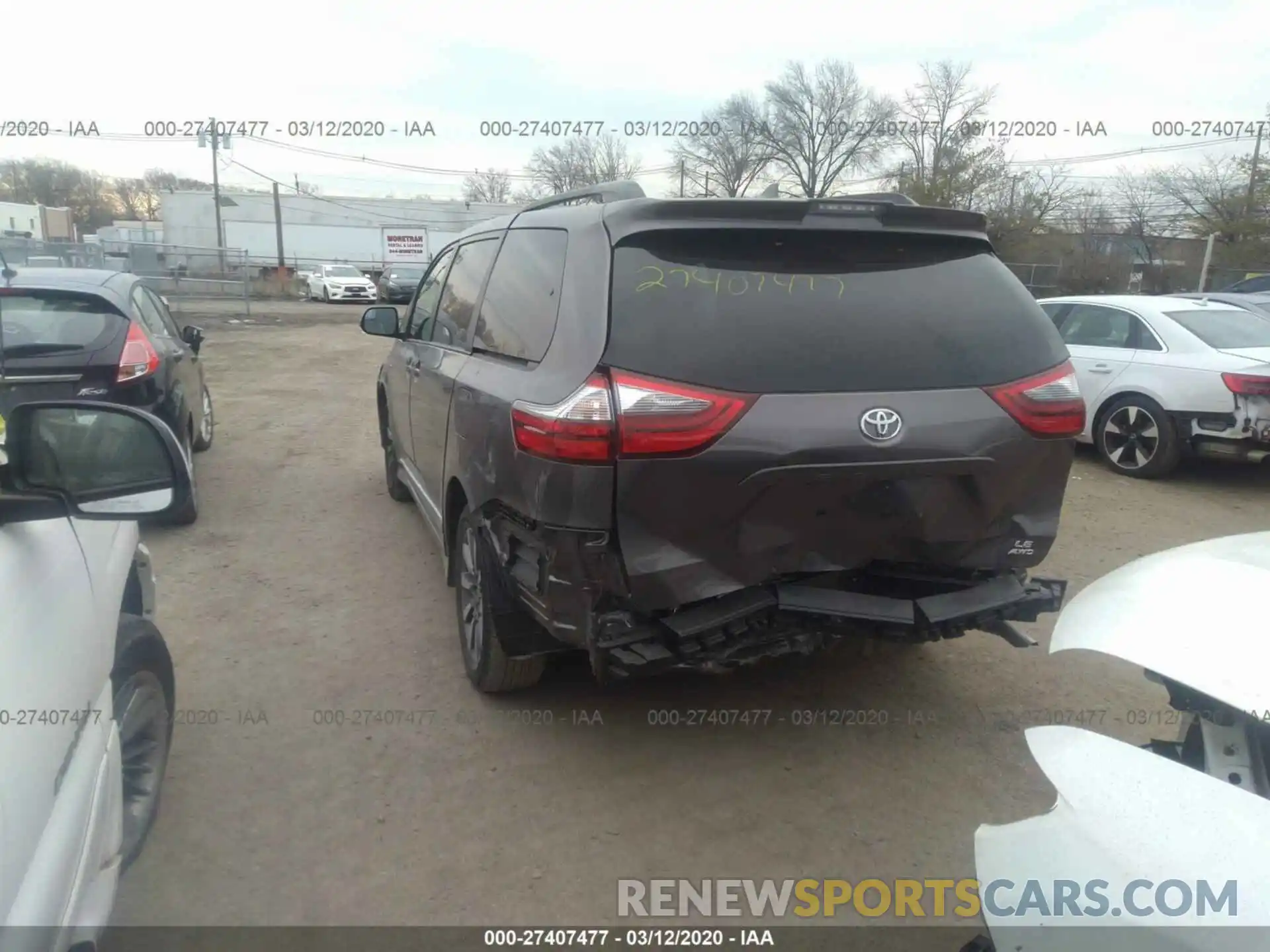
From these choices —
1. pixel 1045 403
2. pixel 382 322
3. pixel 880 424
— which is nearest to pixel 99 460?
pixel 880 424

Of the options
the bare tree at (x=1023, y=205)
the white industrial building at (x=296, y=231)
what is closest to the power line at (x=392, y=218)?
the white industrial building at (x=296, y=231)

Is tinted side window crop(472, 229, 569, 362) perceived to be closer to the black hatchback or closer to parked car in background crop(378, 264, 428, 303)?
the black hatchback

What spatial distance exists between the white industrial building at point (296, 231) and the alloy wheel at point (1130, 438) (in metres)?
36.1

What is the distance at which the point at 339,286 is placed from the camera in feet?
101

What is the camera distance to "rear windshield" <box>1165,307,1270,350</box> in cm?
733

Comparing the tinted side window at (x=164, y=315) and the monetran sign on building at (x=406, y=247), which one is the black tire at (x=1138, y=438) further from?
the monetran sign on building at (x=406, y=247)

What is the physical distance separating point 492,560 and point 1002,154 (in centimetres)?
3172

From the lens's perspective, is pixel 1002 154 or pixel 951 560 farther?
pixel 1002 154

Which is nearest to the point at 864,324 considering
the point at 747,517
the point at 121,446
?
the point at 747,517

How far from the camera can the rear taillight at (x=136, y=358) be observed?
569cm

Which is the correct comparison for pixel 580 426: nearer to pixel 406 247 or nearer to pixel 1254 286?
pixel 1254 286

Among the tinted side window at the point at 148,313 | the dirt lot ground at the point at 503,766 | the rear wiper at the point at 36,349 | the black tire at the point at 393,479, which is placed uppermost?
the tinted side window at the point at 148,313

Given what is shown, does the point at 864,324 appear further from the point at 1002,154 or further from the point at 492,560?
the point at 1002,154

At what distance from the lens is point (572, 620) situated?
290 centimetres
